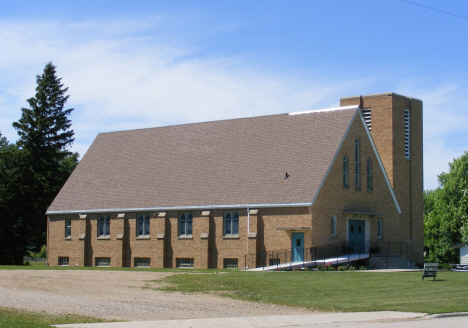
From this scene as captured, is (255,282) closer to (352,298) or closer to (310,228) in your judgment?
(352,298)

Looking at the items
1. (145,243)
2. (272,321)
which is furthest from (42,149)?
(272,321)

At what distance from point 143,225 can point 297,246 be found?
40.4 ft

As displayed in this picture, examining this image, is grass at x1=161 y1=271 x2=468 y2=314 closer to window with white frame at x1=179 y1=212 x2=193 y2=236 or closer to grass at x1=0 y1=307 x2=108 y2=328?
grass at x1=0 y1=307 x2=108 y2=328

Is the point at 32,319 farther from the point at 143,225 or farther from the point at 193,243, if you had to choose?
the point at 143,225

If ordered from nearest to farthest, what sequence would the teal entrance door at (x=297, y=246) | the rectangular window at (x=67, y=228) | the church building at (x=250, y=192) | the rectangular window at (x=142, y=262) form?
the teal entrance door at (x=297, y=246) → the church building at (x=250, y=192) → the rectangular window at (x=142, y=262) → the rectangular window at (x=67, y=228)

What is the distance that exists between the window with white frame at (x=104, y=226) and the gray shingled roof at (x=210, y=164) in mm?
925

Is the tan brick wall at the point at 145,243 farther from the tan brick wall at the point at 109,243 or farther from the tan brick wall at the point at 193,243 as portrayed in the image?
the tan brick wall at the point at 193,243

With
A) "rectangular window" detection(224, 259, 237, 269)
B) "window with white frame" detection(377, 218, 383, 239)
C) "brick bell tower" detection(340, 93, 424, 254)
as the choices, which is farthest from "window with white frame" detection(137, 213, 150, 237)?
"brick bell tower" detection(340, 93, 424, 254)

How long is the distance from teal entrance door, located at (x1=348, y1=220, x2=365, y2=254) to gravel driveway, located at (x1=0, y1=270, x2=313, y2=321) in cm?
1990

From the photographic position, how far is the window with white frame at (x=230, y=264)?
42375 mm

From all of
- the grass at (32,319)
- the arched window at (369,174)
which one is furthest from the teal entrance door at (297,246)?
the grass at (32,319)

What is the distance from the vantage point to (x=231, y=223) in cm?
4272

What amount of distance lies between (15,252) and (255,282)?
38.5 m

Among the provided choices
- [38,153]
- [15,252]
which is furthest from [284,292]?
[38,153]
